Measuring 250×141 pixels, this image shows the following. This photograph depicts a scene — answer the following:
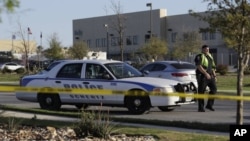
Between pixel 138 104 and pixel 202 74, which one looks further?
pixel 202 74

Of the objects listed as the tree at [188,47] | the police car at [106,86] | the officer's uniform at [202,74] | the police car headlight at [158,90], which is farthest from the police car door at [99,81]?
the tree at [188,47]

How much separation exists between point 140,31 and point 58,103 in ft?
272

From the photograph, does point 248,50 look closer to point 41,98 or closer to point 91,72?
point 91,72

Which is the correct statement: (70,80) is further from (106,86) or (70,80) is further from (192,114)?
(192,114)

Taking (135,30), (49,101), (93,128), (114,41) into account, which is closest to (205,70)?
(49,101)

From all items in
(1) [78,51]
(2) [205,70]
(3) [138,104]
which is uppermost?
(1) [78,51]

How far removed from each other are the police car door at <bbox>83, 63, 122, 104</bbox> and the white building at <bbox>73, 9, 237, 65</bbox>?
69560 mm

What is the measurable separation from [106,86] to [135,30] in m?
84.7

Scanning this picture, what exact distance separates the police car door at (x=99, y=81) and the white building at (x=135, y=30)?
69560 mm

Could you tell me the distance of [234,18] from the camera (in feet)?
30.0

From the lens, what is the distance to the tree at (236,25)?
9203 millimetres

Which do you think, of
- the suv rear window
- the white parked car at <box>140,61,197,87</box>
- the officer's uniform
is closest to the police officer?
the officer's uniform

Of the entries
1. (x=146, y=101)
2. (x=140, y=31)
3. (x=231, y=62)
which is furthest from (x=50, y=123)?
(x=140, y=31)

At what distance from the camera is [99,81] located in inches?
635
